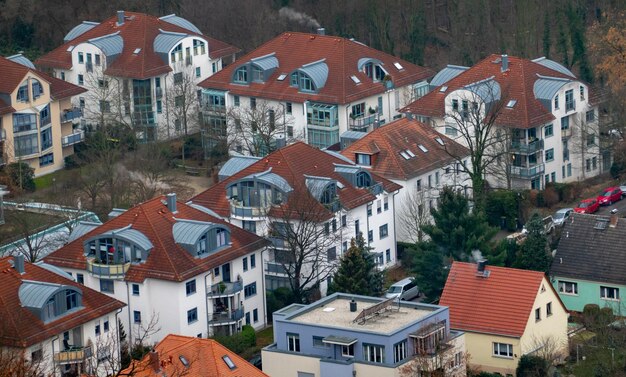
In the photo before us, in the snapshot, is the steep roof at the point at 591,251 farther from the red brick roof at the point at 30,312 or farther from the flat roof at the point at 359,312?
the red brick roof at the point at 30,312

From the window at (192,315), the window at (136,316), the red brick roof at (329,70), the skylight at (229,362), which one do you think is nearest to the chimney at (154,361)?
the skylight at (229,362)

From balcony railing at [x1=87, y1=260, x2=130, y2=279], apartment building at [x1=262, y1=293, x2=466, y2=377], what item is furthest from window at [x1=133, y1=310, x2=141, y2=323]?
apartment building at [x1=262, y1=293, x2=466, y2=377]

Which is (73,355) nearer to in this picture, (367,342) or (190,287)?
(190,287)

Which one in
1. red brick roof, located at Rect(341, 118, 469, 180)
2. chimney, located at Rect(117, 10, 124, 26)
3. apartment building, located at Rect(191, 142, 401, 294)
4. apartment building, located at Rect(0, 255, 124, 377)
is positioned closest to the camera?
apartment building, located at Rect(0, 255, 124, 377)

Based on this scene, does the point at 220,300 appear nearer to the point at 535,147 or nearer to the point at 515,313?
the point at 515,313

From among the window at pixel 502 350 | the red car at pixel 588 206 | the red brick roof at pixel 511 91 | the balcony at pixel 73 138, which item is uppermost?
the red brick roof at pixel 511 91

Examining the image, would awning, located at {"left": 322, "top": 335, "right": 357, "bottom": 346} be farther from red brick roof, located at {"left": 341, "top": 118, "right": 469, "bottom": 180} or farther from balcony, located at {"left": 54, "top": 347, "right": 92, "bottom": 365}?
red brick roof, located at {"left": 341, "top": 118, "right": 469, "bottom": 180}

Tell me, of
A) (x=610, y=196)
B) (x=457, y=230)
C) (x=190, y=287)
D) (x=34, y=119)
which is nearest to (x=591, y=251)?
(x=457, y=230)
